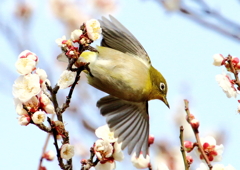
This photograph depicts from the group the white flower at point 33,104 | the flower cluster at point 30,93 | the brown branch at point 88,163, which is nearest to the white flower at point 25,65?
the flower cluster at point 30,93

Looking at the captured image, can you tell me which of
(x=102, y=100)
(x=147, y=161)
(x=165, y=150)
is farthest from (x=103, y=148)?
(x=165, y=150)

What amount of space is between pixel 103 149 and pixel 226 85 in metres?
0.92

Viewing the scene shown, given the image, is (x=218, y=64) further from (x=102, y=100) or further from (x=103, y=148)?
(x=102, y=100)

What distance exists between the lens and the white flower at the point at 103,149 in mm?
2631

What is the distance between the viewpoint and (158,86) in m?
4.41

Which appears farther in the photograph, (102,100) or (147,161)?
(102,100)

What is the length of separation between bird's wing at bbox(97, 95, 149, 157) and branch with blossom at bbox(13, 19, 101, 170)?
1141mm

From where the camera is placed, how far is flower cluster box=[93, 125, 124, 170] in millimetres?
2648

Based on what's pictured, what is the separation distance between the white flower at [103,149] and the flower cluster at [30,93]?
38 centimetres

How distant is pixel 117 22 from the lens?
13.4ft

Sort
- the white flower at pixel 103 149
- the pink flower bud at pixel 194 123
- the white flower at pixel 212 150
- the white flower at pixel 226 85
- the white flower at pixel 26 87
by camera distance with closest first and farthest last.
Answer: the white flower at pixel 26 87, the white flower at pixel 103 149, the pink flower bud at pixel 194 123, the white flower at pixel 226 85, the white flower at pixel 212 150

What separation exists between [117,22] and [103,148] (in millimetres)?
1718

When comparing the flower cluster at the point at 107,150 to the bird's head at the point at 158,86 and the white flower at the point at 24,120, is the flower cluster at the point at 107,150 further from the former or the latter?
the bird's head at the point at 158,86

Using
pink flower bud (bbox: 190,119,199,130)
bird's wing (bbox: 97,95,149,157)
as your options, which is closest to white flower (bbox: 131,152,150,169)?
bird's wing (bbox: 97,95,149,157)
